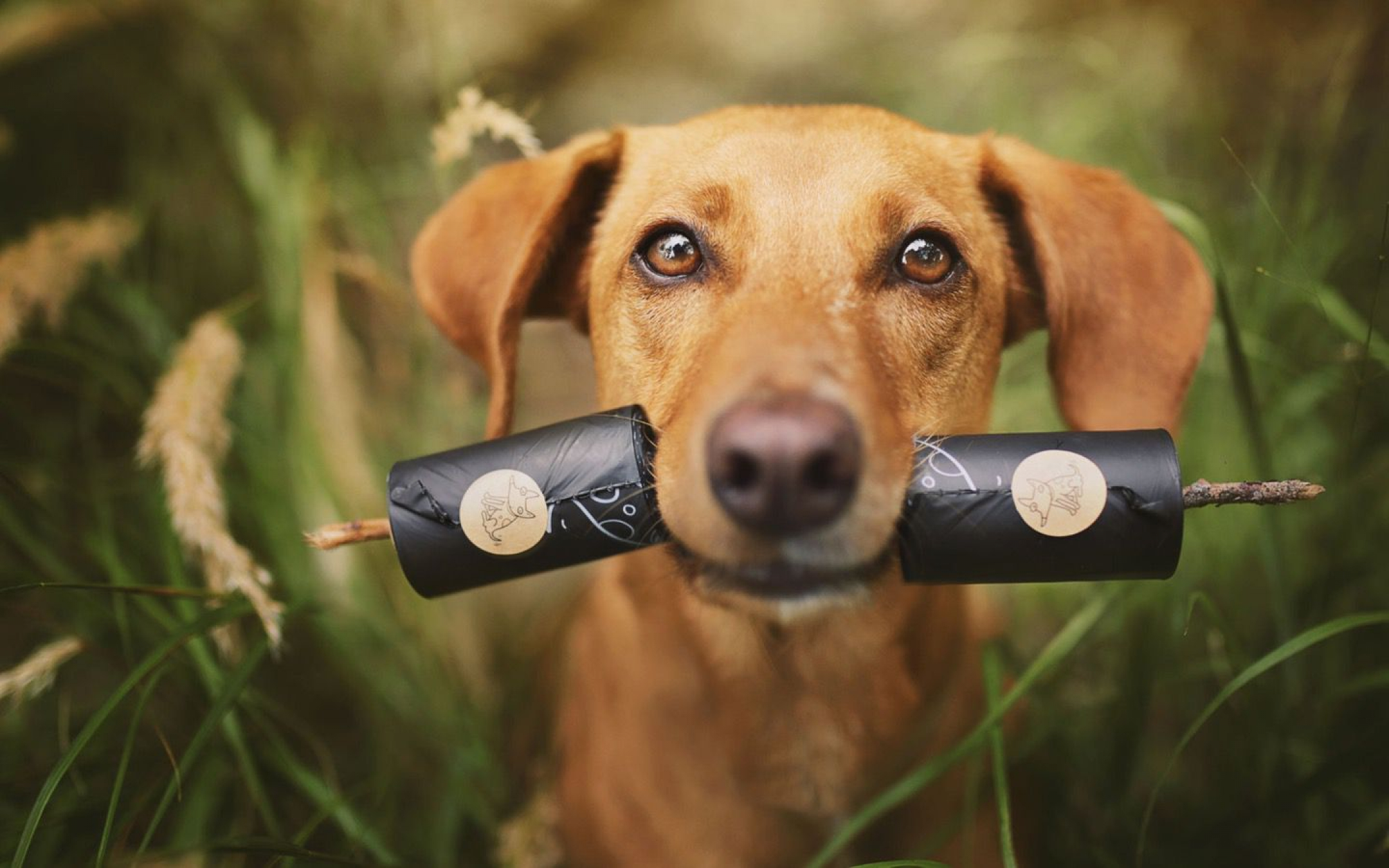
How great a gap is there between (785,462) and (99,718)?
4.65ft

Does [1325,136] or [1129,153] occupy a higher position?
[1129,153]

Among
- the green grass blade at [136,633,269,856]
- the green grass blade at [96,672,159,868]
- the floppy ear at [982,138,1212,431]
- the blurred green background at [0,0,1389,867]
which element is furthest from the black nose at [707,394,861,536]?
the green grass blade at [96,672,159,868]

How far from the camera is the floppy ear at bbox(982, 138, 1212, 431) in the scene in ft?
6.75

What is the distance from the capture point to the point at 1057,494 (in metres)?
1.50

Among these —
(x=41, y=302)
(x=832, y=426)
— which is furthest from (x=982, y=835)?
(x=41, y=302)

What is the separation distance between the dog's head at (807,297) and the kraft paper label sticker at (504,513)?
226 mm

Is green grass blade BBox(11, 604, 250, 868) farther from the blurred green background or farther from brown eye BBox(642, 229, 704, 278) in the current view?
brown eye BBox(642, 229, 704, 278)

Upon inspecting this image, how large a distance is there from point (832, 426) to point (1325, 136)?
97.8 inches

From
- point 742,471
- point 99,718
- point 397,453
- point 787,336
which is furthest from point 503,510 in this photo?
point 397,453

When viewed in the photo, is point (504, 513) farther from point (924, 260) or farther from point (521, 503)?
point (924, 260)

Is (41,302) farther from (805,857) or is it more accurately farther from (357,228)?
(805,857)

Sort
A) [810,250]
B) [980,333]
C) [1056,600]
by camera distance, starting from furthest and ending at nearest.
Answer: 1. [1056,600]
2. [980,333]
3. [810,250]

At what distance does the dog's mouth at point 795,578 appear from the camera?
5.01ft

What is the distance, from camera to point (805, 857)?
221 centimetres
